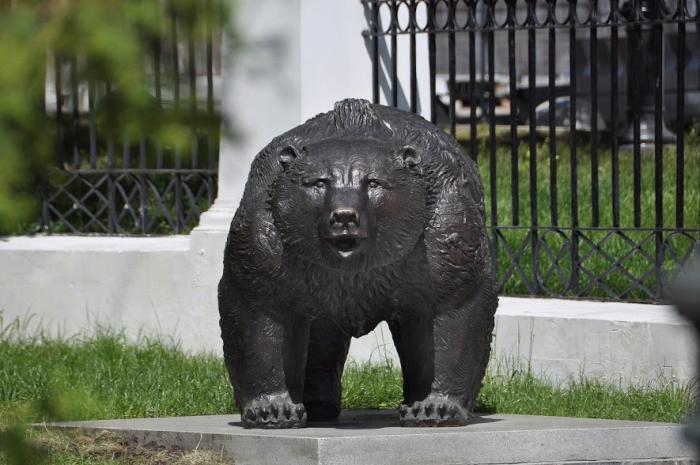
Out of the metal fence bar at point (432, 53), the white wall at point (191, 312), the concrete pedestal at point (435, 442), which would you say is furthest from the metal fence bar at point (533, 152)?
the concrete pedestal at point (435, 442)

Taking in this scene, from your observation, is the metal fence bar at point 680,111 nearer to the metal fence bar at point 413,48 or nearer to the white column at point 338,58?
the metal fence bar at point 413,48

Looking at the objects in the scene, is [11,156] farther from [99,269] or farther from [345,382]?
[99,269]

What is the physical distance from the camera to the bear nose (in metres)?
4.55

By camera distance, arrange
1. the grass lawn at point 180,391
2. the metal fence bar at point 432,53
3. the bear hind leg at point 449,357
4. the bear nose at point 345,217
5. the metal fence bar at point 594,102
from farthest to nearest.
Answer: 1. the metal fence bar at point 432,53
2. the metal fence bar at point 594,102
3. the grass lawn at point 180,391
4. the bear hind leg at point 449,357
5. the bear nose at point 345,217

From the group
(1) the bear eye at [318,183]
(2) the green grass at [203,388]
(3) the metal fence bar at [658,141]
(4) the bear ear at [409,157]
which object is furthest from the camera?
(3) the metal fence bar at [658,141]

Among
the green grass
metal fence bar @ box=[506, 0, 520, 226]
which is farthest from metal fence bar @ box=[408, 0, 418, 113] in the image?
the green grass

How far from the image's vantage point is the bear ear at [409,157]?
4.86 meters

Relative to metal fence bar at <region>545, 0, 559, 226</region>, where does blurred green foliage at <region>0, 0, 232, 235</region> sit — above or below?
below

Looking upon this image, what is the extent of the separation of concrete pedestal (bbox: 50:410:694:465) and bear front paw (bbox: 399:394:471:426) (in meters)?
0.06

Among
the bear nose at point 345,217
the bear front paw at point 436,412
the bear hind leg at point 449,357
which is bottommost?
the bear front paw at point 436,412

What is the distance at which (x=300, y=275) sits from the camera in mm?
4891

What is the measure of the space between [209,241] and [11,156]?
6165 mm

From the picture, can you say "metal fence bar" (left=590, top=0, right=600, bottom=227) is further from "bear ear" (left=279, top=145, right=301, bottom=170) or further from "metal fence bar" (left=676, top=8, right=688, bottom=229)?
"bear ear" (left=279, top=145, right=301, bottom=170)

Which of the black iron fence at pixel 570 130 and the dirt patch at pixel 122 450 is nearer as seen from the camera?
the dirt patch at pixel 122 450
